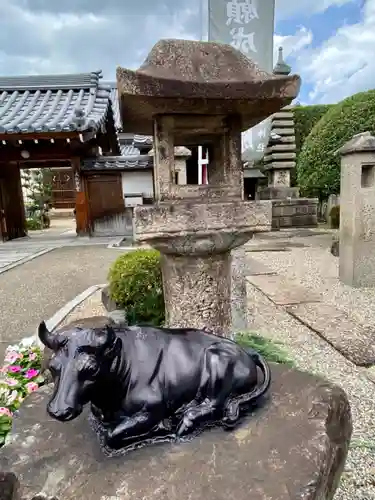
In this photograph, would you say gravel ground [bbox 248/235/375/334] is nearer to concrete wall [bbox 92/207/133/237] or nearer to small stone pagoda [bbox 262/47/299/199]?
small stone pagoda [bbox 262/47/299/199]

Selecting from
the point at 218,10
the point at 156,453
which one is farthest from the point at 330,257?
the point at 156,453

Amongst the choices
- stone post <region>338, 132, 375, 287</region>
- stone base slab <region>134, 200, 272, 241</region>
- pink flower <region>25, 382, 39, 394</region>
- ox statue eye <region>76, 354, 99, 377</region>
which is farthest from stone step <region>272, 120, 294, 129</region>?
ox statue eye <region>76, 354, 99, 377</region>

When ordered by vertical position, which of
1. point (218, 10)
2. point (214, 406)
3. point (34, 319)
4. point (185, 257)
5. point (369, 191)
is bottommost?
point (34, 319)

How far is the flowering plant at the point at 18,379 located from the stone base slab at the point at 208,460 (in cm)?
49

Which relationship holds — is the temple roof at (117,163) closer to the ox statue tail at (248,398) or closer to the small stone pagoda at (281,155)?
the small stone pagoda at (281,155)

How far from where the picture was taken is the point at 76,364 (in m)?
1.18

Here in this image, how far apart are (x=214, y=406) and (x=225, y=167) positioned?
5.37 feet

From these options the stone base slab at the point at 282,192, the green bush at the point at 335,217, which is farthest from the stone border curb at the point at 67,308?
the stone base slab at the point at 282,192

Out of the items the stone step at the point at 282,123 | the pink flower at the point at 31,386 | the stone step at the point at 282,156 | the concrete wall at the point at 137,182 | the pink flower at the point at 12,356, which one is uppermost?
the stone step at the point at 282,123

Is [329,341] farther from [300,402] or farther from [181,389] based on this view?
[181,389]

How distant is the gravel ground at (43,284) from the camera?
15.2ft

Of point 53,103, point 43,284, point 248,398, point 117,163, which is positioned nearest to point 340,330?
point 248,398

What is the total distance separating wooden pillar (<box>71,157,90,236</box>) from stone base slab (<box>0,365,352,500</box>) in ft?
33.5

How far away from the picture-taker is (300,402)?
162cm
